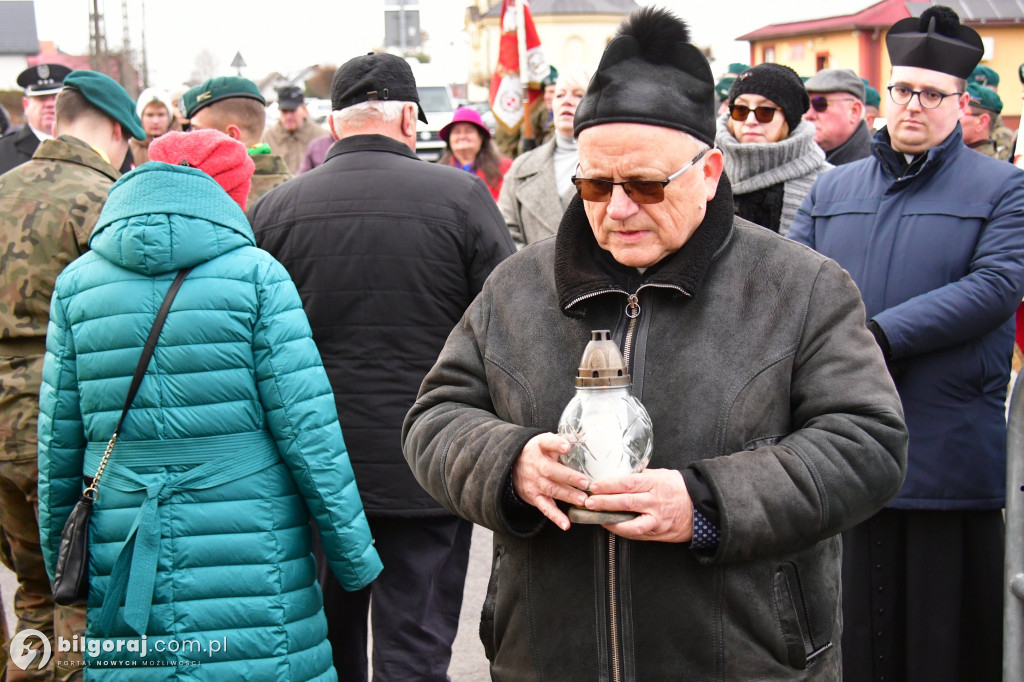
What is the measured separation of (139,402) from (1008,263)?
269cm

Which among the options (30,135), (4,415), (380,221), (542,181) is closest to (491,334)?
(380,221)

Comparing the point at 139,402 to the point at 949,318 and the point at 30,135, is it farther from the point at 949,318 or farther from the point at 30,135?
the point at 30,135

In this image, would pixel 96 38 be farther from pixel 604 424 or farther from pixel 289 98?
pixel 604 424

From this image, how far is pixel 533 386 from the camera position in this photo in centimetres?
234

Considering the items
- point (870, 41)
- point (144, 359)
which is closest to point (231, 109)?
point (144, 359)

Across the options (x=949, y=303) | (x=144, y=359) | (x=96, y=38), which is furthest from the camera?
(x=96, y=38)

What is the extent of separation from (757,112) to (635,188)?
2923mm

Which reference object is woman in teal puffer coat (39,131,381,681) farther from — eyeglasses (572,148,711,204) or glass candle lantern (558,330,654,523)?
glass candle lantern (558,330,654,523)

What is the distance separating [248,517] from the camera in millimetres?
3275

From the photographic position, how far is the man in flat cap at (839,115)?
6766mm

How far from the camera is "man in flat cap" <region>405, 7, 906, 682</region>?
6.83 feet

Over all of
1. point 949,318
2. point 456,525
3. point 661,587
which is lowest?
point 456,525

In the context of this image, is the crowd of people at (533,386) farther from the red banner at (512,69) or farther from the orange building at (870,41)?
the orange building at (870,41)
